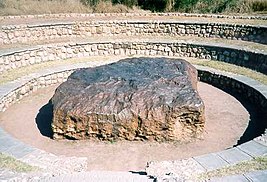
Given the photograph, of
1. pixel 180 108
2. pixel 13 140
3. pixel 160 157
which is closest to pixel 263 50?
pixel 180 108

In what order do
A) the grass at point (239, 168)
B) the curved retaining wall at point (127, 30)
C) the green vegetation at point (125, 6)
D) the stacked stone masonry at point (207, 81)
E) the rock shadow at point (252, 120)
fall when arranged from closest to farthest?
the grass at point (239, 168) < the rock shadow at point (252, 120) < the stacked stone masonry at point (207, 81) < the curved retaining wall at point (127, 30) < the green vegetation at point (125, 6)

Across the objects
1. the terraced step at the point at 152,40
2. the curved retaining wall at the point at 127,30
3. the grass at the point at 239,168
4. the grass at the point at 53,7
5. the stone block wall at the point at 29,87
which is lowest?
the stone block wall at the point at 29,87

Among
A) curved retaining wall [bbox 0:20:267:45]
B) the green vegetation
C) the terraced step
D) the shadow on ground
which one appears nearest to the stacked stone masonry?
the shadow on ground

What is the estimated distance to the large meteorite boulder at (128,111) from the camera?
7.20 m

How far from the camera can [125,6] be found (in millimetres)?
17109

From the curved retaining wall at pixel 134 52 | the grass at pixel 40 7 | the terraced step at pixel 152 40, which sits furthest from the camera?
the grass at pixel 40 7

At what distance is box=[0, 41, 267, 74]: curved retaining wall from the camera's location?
11.0m

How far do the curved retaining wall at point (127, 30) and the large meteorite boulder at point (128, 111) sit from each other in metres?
5.64

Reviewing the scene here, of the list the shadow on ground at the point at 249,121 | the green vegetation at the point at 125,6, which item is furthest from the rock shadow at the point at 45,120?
the green vegetation at the point at 125,6

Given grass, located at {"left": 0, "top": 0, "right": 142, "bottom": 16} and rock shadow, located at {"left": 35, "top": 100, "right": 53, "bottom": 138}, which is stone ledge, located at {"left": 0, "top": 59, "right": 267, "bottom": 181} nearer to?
rock shadow, located at {"left": 35, "top": 100, "right": 53, "bottom": 138}

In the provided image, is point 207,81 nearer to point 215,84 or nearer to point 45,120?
point 215,84

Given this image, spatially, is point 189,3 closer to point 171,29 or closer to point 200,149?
point 171,29

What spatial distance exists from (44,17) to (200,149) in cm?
967

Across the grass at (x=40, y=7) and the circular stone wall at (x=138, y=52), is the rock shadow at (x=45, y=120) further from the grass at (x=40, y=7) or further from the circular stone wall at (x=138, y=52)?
the grass at (x=40, y=7)
